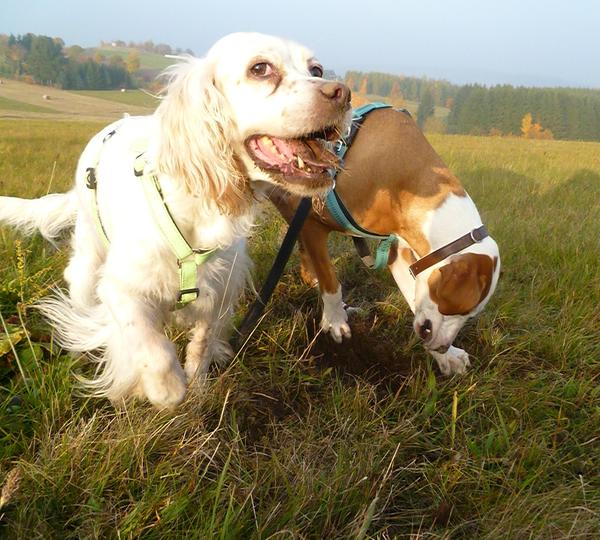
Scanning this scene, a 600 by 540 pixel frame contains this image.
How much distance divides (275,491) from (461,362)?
149 centimetres

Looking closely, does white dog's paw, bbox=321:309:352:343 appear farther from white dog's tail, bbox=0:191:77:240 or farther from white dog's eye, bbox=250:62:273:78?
white dog's tail, bbox=0:191:77:240

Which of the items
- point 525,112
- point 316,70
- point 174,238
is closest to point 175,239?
point 174,238

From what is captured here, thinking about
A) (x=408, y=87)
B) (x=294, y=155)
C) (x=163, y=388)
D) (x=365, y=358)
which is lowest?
(x=365, y=358)

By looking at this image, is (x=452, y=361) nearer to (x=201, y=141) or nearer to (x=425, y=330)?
(x=425, y=330)

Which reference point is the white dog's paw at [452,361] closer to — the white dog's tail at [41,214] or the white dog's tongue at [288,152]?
the white dog's tongue at [288,152]

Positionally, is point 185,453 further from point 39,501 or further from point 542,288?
point 542,288

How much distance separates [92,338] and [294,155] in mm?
1170

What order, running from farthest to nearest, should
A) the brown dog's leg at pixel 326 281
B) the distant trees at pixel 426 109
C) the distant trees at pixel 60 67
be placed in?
1. the distant trees at pixel 426 109
2. the distant trees at pixel 60 67
3. the brown dog's leg at pixel 326 281

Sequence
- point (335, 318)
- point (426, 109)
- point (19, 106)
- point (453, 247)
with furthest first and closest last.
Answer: point (426, 109)
point (19, 106)
point (335, 318)
point (453, 247)

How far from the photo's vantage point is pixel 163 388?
2.01 metres

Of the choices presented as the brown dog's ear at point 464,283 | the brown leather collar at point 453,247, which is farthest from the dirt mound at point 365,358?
the brown leather collar at point 453,247

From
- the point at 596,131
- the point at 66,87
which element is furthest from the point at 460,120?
the point at 66,87

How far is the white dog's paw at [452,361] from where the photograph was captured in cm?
282

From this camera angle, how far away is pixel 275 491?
1770mm
